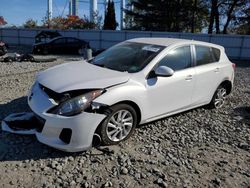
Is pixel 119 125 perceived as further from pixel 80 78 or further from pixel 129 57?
pixel 129 57

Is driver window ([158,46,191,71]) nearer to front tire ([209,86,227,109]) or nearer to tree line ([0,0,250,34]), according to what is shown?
front tire ([209,86,227,109])

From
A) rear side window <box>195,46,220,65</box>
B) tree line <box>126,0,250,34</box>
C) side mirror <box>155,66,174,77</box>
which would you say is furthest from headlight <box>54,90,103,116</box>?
tree line <box>126,0,250,34</box>

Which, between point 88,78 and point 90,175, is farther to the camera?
point 88,78

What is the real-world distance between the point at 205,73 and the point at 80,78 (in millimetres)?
2526

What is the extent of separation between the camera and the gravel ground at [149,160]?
3.48m

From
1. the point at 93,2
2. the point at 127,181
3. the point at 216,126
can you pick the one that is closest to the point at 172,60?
the point at 216,126

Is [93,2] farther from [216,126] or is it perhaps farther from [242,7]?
[216,126]

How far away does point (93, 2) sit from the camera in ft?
120

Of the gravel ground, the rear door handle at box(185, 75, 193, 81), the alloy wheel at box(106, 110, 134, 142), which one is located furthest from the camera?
the rear door handle at box(185, 75, 193, 81)

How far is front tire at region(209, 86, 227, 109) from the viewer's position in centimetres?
610

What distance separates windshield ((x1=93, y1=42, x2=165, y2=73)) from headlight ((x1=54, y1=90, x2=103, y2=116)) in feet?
3.31

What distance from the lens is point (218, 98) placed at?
6227mm

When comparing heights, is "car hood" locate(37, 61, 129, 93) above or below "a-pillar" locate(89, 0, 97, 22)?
below

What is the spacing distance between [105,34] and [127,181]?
19255 millimetres
